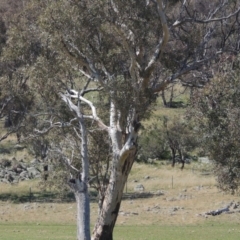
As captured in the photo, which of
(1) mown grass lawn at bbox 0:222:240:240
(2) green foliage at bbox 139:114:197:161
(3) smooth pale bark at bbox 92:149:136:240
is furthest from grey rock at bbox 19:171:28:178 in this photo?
(3) smooth pale bark at bbox 92:149:136:240

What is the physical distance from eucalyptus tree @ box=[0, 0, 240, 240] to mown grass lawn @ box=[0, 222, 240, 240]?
4.87 metres

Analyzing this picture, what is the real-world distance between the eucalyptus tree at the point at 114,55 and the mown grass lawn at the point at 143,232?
16.0ft

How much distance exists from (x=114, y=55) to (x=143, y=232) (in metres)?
10.3

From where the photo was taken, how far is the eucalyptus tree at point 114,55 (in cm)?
1959

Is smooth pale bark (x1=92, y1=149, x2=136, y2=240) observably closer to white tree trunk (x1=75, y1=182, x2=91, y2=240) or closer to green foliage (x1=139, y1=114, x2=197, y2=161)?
white tree trunk (x1=75, y1=182, x2=91, y2=240)

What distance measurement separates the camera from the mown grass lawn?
85.3 ft

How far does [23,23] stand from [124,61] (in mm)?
3757

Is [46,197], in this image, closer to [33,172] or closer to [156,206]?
[156,206]

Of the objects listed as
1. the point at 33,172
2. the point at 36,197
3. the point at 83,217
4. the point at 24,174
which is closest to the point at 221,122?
the point at 83,217

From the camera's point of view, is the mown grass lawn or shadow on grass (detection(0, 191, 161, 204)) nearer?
the mown grass lawn

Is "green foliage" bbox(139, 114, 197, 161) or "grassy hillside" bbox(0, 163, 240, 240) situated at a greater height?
"green foliage" bbox(139, 114, 197, 161)

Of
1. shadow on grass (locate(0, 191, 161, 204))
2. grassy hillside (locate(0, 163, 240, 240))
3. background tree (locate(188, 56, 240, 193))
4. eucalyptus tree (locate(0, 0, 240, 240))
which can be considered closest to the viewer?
background tree (locate(188, 56, 240, 193))

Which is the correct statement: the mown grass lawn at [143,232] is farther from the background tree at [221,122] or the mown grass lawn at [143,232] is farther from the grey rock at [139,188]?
the grey rock at [139,188]

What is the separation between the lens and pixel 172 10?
73.0ft
